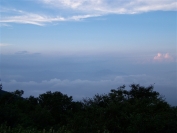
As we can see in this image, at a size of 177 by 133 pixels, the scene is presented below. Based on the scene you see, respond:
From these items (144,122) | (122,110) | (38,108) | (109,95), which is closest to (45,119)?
(38,108)

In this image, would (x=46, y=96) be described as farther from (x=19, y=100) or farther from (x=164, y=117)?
(x=164, y=117)

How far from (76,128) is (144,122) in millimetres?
2855

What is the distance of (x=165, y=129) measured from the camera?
1305cm

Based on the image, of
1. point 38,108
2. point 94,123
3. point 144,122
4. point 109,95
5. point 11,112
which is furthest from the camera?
point 38,108

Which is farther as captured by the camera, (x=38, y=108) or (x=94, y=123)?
(x=38, y=108)

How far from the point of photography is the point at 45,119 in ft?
65.7

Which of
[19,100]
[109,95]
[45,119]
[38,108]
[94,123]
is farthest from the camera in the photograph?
[19,100]

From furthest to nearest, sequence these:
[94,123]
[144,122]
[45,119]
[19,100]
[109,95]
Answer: [19,100] → [45,119] → [109,95] → [94,123] → [144,122]

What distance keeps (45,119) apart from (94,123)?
6.73 metres

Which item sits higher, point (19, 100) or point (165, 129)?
point (19, 100)

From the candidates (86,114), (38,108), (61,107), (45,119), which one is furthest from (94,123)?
(61,107)

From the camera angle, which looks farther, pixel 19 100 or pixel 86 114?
pixel 19 100

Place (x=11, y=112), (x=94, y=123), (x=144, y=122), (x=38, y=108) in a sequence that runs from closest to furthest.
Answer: (x=144, y=122) < (x=94, y=123) < (x=11, y=112) < (x=38, y=108)

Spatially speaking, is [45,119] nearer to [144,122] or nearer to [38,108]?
[38,108]
